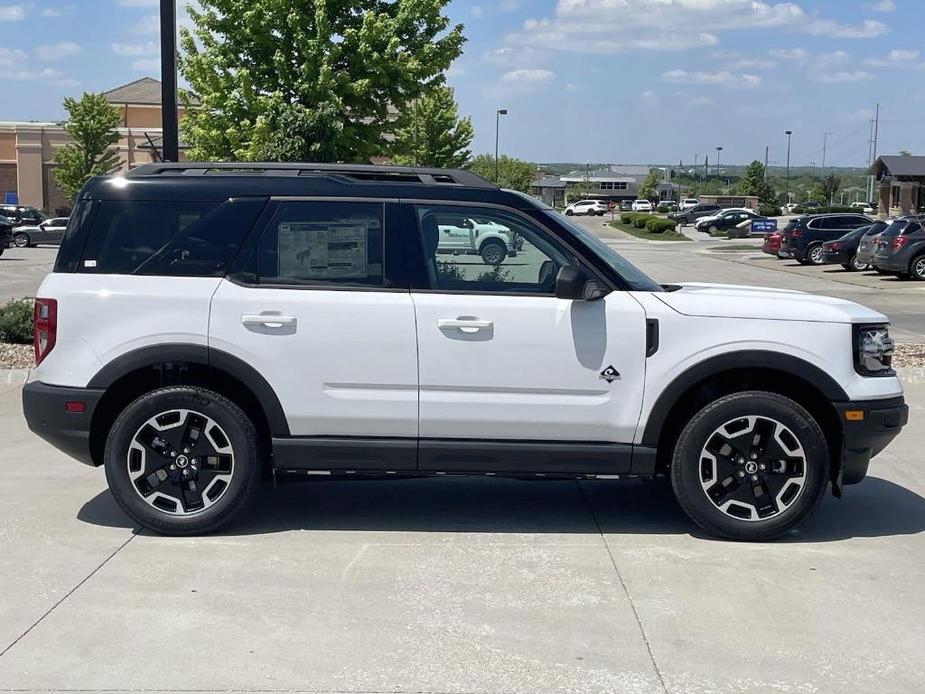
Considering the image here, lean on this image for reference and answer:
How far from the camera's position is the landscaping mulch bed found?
11188 mm

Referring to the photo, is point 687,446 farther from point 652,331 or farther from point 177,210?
point 177,210

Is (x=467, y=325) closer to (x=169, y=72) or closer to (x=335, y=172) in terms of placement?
(x=335, y=172)

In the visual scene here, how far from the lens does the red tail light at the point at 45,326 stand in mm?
5812

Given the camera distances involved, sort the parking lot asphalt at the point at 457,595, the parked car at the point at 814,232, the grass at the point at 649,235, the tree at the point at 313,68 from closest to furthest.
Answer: the parking lot asphalt at the point at 457,595
the tree at the point at 313,68
the parked car at the point at 814,232
the grass at the point at 649,235

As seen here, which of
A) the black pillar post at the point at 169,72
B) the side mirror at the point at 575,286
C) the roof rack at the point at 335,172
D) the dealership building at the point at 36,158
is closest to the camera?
the side mirror at the point at 575,286

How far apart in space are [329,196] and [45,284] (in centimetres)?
158

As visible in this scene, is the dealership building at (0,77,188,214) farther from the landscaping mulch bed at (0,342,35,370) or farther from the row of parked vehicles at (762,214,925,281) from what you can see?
the landscaping mulch bed at (0,342,35,370)

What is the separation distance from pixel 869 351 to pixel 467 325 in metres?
2.13

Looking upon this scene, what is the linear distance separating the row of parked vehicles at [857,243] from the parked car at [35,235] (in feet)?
93.5

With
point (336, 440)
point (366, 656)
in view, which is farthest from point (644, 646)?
point (336, 440)

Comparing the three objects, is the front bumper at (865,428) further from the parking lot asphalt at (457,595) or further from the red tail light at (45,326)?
the red tail light at (45,326)

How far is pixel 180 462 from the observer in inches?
229

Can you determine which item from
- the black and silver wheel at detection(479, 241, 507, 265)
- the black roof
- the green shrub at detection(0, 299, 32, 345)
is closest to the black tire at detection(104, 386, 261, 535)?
the black roof

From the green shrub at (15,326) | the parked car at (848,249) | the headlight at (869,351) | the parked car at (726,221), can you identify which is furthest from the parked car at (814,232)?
the headlight at (869,351)
